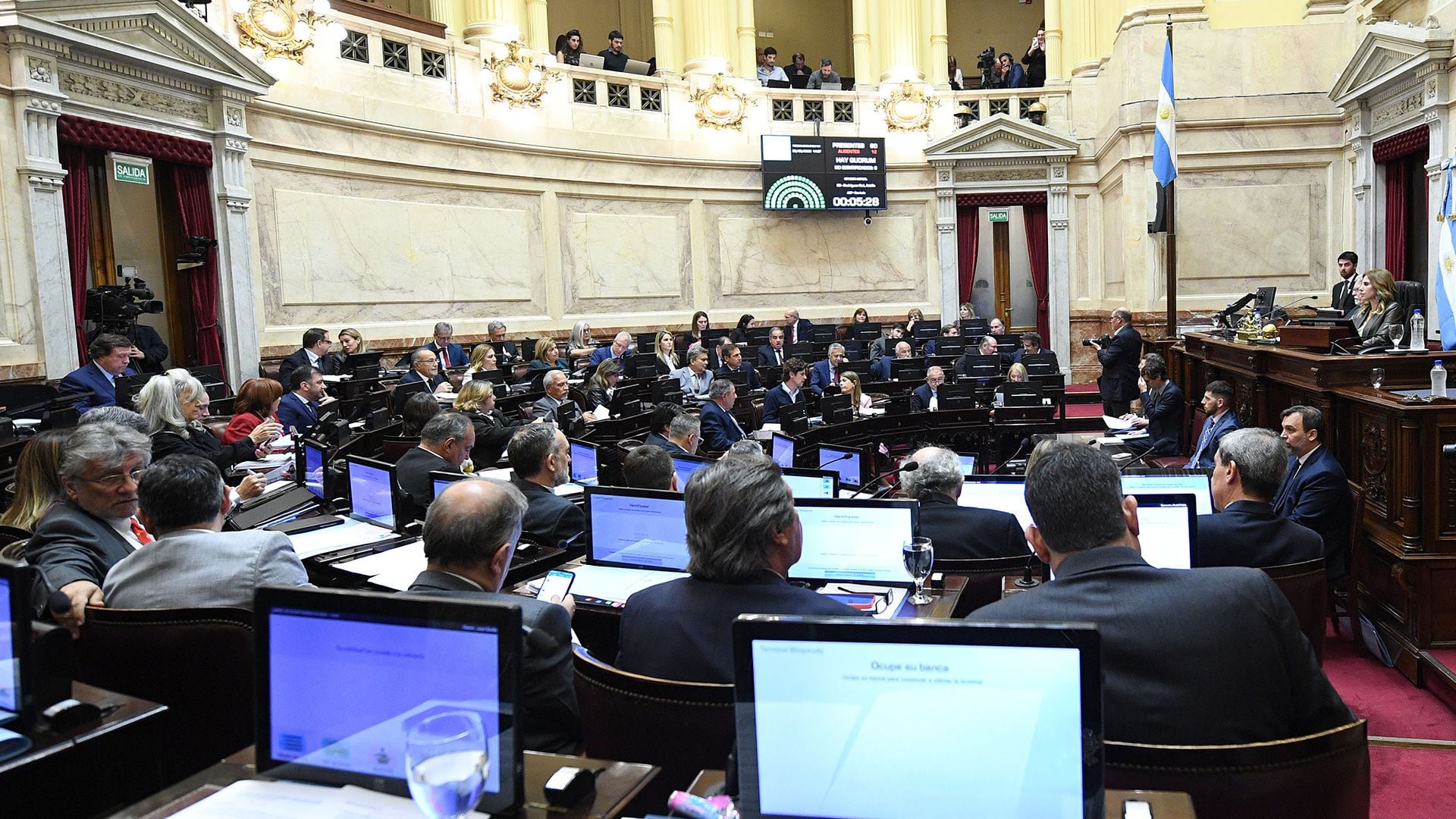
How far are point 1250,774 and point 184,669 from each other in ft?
7.99

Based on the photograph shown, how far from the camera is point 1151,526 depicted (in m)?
3.64

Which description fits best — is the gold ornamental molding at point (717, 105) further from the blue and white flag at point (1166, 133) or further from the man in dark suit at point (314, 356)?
the man in dark suit at point (314, 356)

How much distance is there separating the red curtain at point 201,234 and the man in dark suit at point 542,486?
802 centimetres

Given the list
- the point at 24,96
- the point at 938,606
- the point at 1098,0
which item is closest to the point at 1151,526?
the point at 938,606

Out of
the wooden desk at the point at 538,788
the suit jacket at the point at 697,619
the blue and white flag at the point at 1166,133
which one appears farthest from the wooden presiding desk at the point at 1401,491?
the blue and white flag at the point at 1166,133

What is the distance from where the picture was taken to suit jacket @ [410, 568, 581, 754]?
89.0 inches

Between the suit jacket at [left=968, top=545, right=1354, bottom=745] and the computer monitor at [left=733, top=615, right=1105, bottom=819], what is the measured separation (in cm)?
50

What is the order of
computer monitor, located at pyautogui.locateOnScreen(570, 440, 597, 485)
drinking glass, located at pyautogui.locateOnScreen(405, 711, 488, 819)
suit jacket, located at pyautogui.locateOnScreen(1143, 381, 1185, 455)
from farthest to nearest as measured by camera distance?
suit jacket, located at pyautogui.locateOnScreen(1143, 381, 1185, 455) → computer monitor, located at pyautogui.locateOnScreen(570, 440, 597, 485) → drinking glass, located at pyautogui.locateOnScreen(405, 711, 488, 819)

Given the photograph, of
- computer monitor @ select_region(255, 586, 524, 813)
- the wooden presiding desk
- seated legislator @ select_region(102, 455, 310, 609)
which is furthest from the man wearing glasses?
the wooden presiding desk

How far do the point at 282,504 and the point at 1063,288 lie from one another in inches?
611

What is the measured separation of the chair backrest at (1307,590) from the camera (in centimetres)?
358

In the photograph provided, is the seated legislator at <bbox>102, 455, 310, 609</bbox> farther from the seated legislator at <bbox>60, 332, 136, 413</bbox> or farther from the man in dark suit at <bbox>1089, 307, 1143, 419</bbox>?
the man in dark suit at <bbox>1089, 307, 1143, 419</bbox>

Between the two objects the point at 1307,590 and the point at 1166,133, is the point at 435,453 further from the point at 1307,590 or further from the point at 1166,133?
the point at 1166,133

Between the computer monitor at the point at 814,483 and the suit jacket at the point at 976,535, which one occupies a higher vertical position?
the computer monitor at the point at 814,483
